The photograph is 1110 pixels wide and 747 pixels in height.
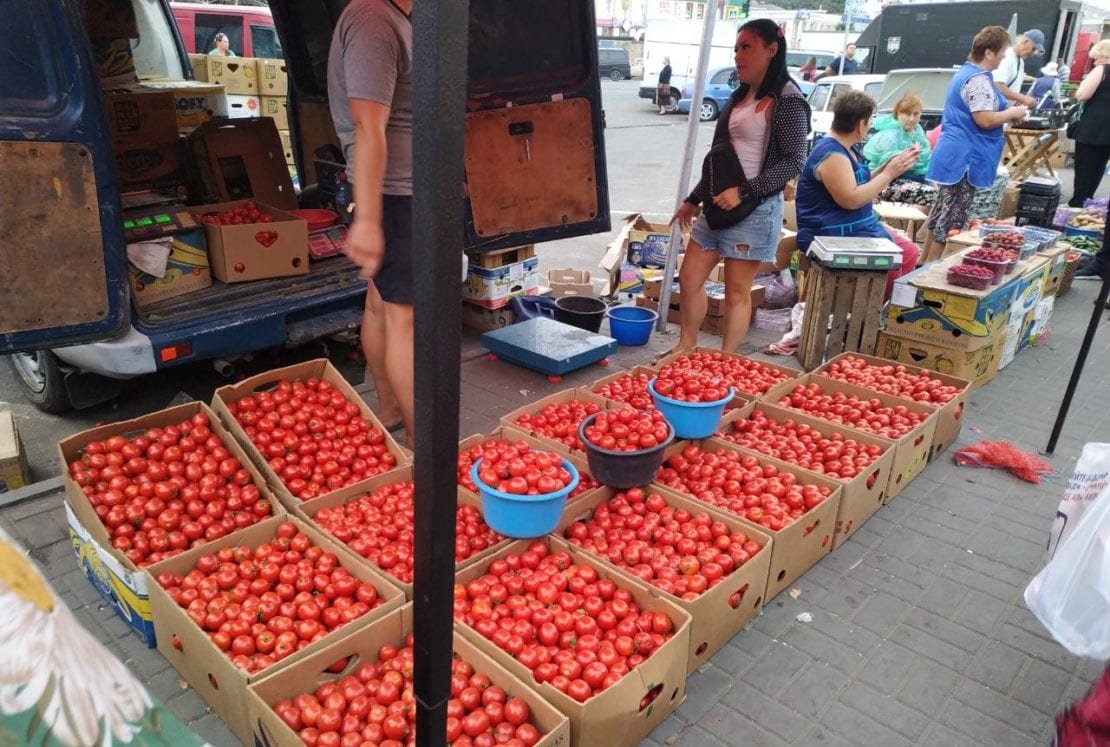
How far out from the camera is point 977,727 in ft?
8.65

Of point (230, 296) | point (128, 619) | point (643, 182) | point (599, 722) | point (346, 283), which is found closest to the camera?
point (599, 722)

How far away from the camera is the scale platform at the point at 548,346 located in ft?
17.5

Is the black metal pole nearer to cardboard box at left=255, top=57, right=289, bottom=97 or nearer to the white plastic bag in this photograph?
the white plastic bag

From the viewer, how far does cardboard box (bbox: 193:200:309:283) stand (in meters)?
4.47

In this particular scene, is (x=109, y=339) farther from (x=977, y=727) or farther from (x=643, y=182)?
(x=643, y=182)

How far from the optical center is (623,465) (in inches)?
130

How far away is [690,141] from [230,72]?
7.80 m

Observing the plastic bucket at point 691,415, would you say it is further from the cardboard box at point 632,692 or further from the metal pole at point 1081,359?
the metal pole at point 1081,359

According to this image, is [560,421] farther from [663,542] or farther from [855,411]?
[855,411]

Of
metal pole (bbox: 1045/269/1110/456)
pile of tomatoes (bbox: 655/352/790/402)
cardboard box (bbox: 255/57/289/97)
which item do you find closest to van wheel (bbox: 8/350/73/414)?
pile of tomatoes (bbox: 655/352/790/402)

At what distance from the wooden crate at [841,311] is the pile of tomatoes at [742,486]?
6.81 feet

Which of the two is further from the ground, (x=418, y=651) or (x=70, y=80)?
(x=70, y=80)

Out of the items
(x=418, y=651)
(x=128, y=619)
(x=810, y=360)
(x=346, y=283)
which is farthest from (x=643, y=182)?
(x=418, y=651)

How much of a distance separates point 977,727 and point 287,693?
2284 mm
